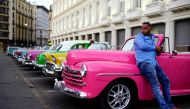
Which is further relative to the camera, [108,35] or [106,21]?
[108,35]

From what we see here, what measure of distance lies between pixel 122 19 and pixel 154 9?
6.20 m

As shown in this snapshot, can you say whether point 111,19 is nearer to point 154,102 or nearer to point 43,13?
point 154,102

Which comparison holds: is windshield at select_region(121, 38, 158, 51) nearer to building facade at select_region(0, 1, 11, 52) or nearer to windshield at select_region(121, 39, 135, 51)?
windshield at select_region(121, 39, 135, 51)

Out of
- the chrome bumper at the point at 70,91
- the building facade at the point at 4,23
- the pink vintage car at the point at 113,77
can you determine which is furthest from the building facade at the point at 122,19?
the building facade at the point at 4,23

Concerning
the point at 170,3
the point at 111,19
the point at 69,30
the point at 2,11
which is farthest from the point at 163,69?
the point at 2,11

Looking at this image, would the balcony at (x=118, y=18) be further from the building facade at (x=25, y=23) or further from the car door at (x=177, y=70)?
the building facade at (x=25, y=23)

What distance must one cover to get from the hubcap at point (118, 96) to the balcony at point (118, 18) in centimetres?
2214

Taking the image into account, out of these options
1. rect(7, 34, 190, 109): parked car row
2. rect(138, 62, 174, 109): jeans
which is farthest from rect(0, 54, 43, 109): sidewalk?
rect(138, 62, 174, 109): jeans

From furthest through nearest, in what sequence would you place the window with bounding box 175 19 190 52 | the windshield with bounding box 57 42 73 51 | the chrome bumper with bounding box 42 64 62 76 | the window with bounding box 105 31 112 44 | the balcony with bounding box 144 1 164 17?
the window with bounding box 105 31 112 44, the balcony with bounding box 144 1 164 17, the window with bounding box 175 19 190 52, the windshield with bounding box 57 42 73 51, the chrome bumper with bounding box 42 64 62 76

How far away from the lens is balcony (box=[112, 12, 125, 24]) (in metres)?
29.5

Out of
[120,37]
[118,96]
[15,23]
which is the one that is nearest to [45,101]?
[118,96]

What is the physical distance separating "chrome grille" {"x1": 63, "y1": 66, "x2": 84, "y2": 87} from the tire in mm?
585

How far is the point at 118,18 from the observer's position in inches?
1191

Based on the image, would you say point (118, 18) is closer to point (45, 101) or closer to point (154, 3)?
point (154, 3)
